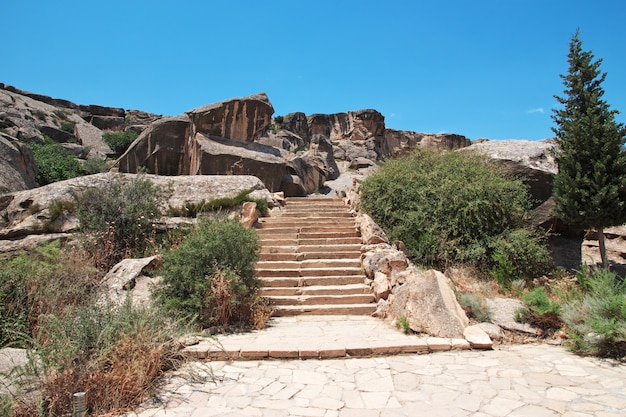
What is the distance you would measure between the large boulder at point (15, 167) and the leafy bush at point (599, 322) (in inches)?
467

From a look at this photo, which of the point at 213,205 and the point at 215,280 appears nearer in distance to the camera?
the point at 215,280

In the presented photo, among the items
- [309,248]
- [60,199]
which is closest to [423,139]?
[309,248]

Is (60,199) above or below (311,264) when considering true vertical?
above

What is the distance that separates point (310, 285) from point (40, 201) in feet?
21.3

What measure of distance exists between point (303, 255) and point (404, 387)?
4466 mm

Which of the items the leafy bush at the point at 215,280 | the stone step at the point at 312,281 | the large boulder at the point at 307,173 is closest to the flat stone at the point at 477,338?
the stone step at the point at 312,281

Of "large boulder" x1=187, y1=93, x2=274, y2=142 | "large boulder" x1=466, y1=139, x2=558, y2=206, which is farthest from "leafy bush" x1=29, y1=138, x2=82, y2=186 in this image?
"large boulder" x1=466, y1=139, x2=558, y2=206

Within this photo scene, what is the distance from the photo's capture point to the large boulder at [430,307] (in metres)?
4.96

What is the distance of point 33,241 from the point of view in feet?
25.9

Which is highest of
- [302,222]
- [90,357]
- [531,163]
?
[531,163]

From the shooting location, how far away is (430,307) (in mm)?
5141

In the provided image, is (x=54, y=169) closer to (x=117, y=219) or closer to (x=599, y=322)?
(x=117, y=219)

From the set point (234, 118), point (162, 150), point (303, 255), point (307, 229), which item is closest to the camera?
point (303, 255)

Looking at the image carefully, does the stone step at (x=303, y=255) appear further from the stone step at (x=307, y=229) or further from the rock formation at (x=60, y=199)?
the rock formation at (x=60, y=199)
